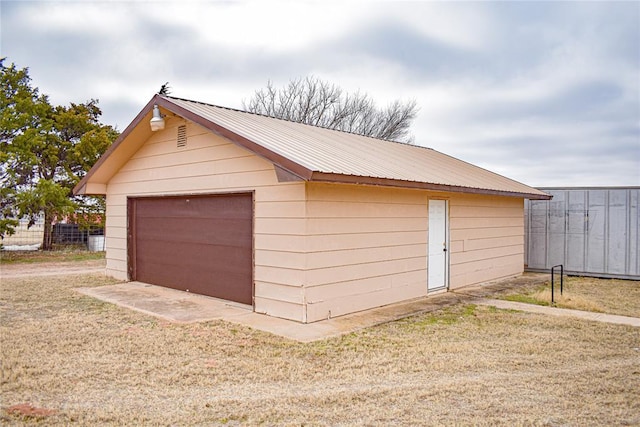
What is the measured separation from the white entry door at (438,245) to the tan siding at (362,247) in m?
0.33

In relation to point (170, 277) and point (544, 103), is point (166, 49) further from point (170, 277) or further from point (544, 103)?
point (544, 103)

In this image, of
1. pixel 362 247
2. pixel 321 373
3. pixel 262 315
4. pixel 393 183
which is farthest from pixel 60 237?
pixel 321 373

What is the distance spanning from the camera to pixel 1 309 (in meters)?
7.93

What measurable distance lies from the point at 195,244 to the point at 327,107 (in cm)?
2189

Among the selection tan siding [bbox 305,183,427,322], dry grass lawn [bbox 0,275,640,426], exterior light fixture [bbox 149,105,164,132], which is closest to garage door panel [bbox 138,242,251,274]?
tan siding [bbox 305,183,427,322]

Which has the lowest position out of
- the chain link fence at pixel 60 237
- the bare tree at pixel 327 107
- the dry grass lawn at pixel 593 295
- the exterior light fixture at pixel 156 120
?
the dry grass lawn at pixel 593 295

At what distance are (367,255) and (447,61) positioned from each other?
10090mm

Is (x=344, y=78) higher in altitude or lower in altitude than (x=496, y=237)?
higher

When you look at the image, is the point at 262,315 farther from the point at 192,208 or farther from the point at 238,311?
the point at 192,208

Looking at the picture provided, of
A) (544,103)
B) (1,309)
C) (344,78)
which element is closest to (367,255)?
(1,309)

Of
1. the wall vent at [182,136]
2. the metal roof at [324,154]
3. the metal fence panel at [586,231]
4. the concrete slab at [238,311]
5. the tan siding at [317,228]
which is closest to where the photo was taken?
the concrete slab at [238,311]

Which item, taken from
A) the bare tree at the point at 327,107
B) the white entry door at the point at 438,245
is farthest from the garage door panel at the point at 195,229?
the bare tree at the point at 327,107

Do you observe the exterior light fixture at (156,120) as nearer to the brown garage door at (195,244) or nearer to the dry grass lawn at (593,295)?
the brown garage door at (195,244)

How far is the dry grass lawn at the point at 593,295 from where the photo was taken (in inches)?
334
